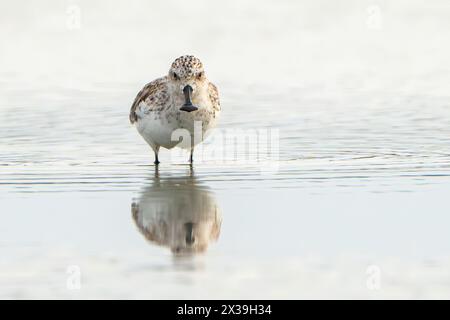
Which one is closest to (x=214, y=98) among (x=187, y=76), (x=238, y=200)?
(x=187, y=76)

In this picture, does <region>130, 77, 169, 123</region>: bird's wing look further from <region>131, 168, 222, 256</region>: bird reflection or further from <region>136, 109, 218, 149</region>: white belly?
<region>131, 168, 222, 256</region>: bird reflection

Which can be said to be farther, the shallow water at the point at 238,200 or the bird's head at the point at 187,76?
the bird's head at the point at 187,76

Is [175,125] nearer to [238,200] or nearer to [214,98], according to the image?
[214,98]

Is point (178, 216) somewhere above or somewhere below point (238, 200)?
below

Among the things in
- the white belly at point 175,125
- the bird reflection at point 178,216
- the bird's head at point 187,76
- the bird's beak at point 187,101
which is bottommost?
the bird reflection at point 178,216

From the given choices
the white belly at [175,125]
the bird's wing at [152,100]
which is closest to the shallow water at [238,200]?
the white belly at [175,125]

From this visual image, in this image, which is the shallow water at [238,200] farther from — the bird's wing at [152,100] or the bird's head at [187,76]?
the bird's head at [187,76]

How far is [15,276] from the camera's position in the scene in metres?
6.98

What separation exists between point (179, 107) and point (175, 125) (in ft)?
0.71

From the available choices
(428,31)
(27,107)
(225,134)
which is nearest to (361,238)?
(225,134)

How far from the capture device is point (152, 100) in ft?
43.4

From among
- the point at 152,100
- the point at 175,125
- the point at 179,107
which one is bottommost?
the point at 175,125

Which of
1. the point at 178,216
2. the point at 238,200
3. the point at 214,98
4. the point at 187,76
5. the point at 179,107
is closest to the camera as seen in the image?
the point at 178,216

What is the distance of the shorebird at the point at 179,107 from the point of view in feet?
42.5
